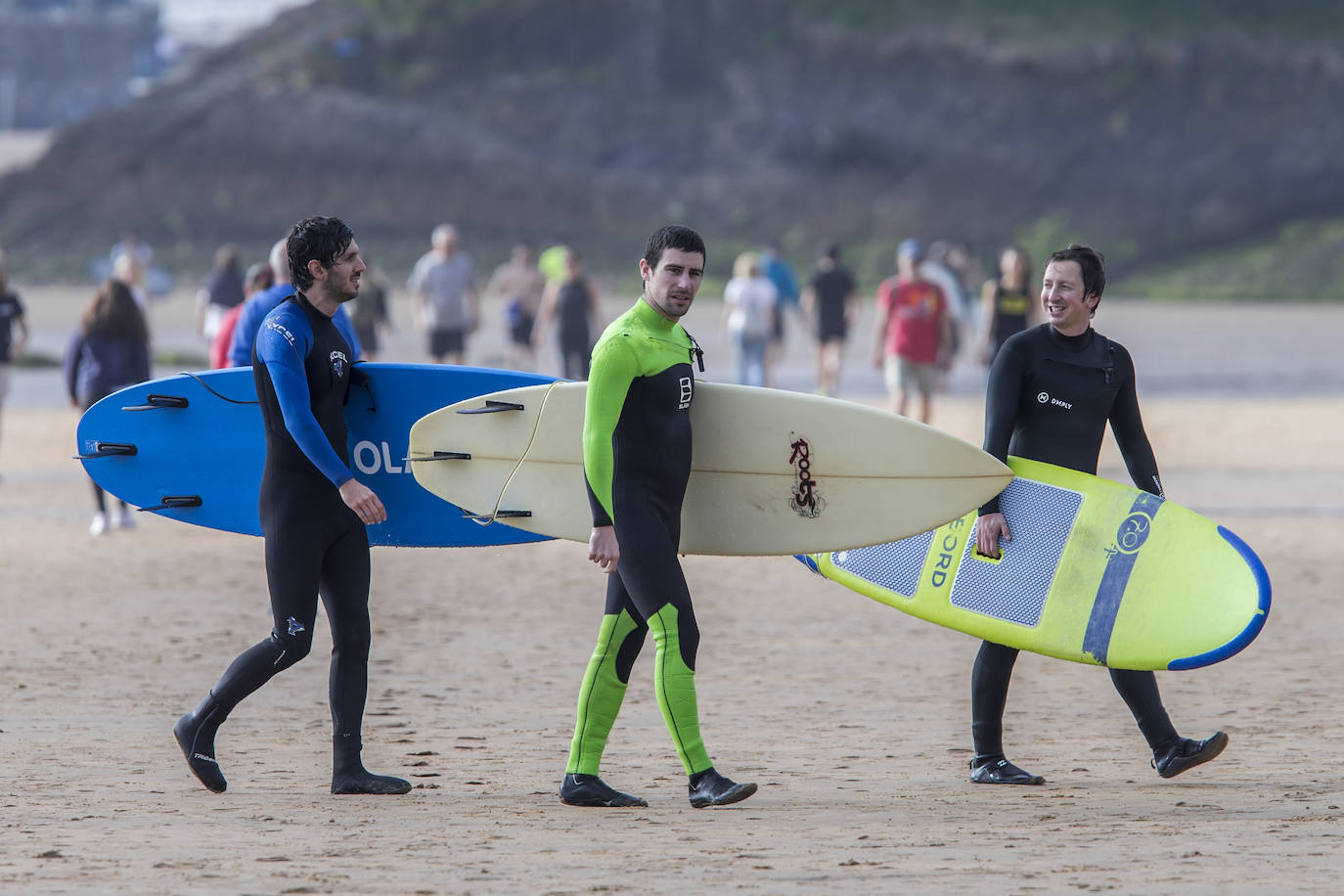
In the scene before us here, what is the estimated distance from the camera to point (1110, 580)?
16.5ft

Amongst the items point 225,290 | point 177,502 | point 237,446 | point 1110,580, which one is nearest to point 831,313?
point 225,290

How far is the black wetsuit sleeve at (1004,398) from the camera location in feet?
15.7

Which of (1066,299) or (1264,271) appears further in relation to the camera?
(1264,271)

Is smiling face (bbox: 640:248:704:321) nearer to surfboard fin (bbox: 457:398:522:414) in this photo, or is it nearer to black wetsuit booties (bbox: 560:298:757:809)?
black wetsuit booties (bbox: 560:298:757:809)

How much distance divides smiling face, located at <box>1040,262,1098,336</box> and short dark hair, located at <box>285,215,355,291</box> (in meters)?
2.02

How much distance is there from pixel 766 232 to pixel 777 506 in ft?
164

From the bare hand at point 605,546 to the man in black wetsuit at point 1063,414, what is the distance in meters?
1.23

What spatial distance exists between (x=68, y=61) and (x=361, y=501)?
89.6 metres

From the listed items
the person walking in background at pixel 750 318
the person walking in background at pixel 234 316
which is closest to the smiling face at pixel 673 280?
the person walking in background at pixel 234 316

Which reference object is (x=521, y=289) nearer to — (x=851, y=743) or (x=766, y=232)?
(x=851, y=743)

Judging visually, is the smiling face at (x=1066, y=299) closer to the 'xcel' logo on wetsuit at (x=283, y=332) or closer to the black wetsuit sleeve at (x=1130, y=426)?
the black wetsuit sleeve at (x=1130, y=426)

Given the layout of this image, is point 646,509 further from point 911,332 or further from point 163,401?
point 911,332

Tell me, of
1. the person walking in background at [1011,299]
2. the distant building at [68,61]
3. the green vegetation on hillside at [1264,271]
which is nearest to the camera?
the person walking in background at [1011,299]

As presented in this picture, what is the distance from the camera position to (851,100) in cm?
5900
